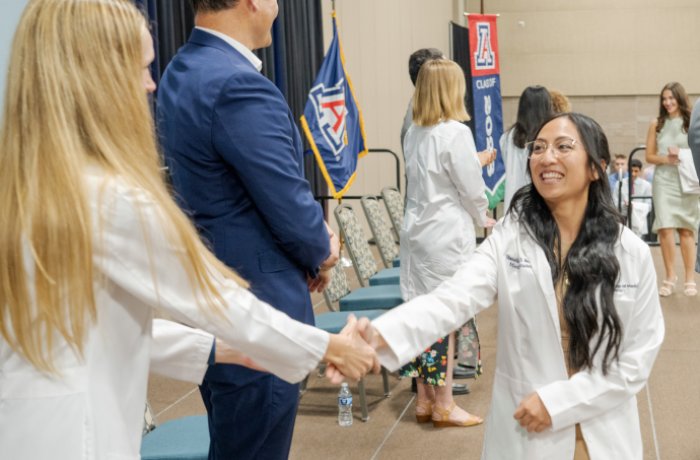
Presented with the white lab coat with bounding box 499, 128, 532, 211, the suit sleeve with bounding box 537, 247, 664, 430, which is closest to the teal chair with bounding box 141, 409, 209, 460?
the suit sleeve with bounding box 537, 247, 664, 430

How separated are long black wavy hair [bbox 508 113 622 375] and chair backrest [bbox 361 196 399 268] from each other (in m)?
3.53

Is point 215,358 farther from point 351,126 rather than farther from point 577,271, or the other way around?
point 351,126

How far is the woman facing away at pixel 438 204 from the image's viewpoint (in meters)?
4.29

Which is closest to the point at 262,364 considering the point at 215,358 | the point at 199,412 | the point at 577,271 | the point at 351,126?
the point at 215,358

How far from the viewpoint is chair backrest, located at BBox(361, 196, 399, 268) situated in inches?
230

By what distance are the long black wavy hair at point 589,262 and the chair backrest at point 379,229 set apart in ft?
11.6

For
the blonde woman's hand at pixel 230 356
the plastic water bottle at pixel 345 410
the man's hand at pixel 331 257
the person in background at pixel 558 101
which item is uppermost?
the person in background at pixel 558 101

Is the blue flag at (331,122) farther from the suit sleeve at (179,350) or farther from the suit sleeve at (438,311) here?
the suit sleeve at (179,350)

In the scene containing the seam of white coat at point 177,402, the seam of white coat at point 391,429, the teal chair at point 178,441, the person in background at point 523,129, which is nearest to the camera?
the teal chair at point 178,441

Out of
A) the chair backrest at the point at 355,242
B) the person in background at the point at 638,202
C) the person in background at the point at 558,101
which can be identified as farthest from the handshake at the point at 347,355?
the person in background at the point at 638,202

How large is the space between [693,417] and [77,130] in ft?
12.4

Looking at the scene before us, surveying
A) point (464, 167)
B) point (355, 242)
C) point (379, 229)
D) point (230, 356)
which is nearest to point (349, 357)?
point (230, 356)

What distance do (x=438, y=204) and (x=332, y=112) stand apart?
8.33 feet

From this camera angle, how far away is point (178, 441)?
111 inches
